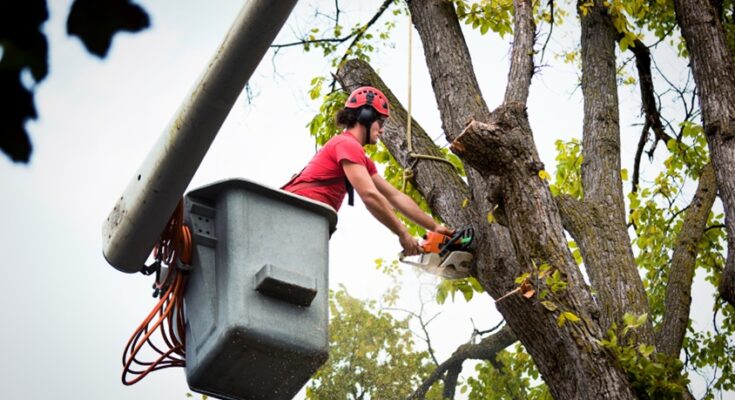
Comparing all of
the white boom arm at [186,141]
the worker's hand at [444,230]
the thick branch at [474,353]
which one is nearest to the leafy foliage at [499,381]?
the thick branch at [474,353]

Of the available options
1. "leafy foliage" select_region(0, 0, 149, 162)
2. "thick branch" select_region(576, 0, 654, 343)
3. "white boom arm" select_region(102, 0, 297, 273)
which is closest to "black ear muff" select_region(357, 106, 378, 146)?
Answer: "thick branch" select_region(576, 0, 654, 343)

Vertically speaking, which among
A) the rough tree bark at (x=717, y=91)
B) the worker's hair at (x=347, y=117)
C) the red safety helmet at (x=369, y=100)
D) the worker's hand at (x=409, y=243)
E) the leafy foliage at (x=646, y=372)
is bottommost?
the leafy foliage at (x=646, y=372)

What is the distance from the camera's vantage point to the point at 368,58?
8242mm

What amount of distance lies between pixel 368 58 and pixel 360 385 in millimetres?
7412

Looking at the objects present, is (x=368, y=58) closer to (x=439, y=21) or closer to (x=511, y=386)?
(x=439, y=21)

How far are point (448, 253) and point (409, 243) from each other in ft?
1.49

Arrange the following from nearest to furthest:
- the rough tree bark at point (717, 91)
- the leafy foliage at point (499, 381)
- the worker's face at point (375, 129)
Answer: the rough tree bark at point (717, 91) → the worker's face at point (375, 129) → the leafy foliage at point (499, 381)

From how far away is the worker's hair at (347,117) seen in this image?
6414 millimetres

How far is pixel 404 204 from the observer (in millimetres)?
6383

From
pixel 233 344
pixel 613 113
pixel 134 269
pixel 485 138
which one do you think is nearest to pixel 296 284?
pixel 233 344

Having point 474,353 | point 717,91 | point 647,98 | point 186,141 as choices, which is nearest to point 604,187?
point 717,91

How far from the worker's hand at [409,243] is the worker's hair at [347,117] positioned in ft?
2.31

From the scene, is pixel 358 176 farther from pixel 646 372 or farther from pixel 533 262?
pixel 646 372

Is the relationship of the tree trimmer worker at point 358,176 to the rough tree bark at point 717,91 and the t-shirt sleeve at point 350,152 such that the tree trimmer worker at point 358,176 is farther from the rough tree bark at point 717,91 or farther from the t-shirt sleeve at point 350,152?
the rough tree bark at point 717,91
